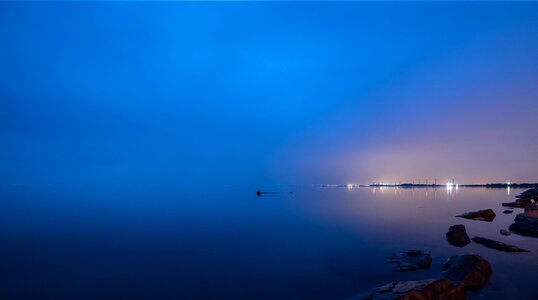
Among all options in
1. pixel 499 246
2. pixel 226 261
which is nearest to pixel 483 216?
pixel 499 246

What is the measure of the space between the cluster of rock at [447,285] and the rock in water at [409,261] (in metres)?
3.01

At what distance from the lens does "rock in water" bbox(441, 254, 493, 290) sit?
15.3m

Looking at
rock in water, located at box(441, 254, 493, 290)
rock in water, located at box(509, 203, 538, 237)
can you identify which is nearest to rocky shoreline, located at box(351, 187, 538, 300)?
rock in water, located at box(441, 254, 493, 290)

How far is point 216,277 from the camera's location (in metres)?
19.7

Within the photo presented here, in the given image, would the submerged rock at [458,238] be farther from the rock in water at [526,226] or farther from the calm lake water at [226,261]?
the rock in water at [526,226]

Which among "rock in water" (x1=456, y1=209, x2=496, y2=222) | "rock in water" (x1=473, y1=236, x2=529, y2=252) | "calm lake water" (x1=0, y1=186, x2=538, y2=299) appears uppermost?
"rock in water" (x1=456, y1=209, x2=496, y2=222)

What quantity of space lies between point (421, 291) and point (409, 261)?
10.5m

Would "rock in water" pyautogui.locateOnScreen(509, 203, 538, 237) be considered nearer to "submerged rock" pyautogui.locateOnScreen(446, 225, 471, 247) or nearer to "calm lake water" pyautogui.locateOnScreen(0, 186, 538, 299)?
"calm lake water" pyautogui.locateOnScreen(0, 186, 538, 299)

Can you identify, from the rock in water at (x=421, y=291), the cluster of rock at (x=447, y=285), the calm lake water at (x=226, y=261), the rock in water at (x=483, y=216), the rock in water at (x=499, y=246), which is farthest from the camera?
the rock in water at (x=483, y=216)

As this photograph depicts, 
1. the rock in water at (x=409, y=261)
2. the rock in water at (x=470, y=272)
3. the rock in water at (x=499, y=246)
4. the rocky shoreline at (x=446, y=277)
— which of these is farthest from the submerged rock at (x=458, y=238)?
the rock in water at (x=470, y=272)

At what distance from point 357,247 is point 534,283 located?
1317cm

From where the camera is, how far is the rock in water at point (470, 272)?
602 inches

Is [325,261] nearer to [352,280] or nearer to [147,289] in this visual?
[352,280]

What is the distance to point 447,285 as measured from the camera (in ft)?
42.7
